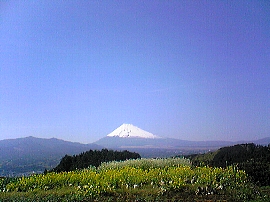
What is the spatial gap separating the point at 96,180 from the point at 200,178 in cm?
333

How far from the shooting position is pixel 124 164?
43.9 feet

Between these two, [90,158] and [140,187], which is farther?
[90,158]

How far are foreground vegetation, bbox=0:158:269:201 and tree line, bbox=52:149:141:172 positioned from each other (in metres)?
6.49

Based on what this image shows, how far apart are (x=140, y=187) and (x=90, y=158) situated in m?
9.74

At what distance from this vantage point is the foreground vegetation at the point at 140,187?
7539 mm

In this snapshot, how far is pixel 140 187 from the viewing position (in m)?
8.49

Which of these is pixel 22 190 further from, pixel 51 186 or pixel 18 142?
pixel 18 142

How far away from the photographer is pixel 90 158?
58.1ft

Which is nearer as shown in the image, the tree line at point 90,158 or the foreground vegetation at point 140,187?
the foreground vegetation at point 140,187

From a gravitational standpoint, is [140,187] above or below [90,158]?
below

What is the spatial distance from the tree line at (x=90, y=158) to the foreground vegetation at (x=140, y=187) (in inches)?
255

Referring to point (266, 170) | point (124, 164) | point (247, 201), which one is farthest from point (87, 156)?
point (247, 201)

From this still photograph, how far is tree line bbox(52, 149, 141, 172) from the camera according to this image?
16.9m

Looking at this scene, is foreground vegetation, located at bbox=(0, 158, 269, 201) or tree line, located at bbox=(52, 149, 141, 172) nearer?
foreground vegetation, located at bbox=(0, 158, 269, 201)
